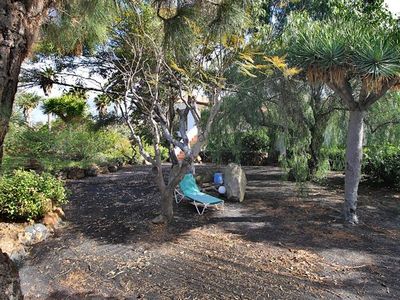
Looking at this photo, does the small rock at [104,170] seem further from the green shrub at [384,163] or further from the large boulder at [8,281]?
the large boulder at [8,281]

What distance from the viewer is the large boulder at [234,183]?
7445mm

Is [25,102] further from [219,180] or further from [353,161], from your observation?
[353,161]

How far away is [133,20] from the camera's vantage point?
5.36m

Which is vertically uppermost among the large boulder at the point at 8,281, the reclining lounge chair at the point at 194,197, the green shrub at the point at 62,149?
the green shrub at the point at 62,149

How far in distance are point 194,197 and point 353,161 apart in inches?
127

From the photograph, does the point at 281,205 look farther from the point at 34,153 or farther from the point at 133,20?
the point at 34,153

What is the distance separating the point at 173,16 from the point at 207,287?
3011 millimetres

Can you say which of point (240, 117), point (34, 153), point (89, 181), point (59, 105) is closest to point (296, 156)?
point (240, 117)

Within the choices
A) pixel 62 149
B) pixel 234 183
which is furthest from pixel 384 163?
pixel 62 149

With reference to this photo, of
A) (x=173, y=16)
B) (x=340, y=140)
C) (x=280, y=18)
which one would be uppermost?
(x=280, y=18)

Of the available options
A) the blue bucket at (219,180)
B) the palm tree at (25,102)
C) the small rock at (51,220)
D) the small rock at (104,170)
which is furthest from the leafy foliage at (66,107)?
the small rock at (51,220)

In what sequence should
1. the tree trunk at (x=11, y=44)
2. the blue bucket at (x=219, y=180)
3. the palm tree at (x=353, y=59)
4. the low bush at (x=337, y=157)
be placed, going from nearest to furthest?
the tree trunk at (x=11, y=44) → the palm tree at (x=353, y=59) → the blue bucket at (x=219, y=180) → the low bush at (x=337, y=157)

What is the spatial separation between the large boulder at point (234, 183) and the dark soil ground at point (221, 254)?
261mm

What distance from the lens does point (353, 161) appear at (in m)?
5.97
